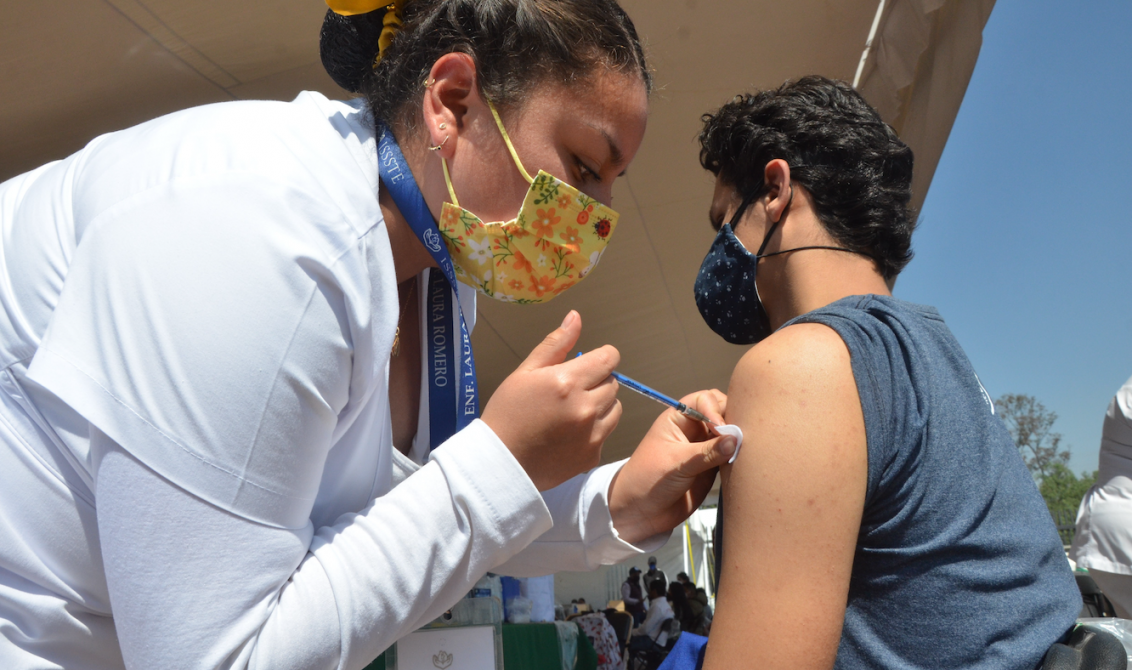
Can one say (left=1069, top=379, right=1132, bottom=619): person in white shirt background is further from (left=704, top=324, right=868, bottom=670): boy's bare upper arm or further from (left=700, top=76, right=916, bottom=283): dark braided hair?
(left=704, top=324, right=868, bottom=670): boy's bare upper arm

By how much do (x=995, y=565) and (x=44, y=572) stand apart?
121 cm

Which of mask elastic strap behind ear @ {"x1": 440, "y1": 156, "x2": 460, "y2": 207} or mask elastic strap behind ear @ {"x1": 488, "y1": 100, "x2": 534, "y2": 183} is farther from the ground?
mask elastic strap behind ear @ {"x1": 488, "y1": 100, "x2": 534, "y2": 183}

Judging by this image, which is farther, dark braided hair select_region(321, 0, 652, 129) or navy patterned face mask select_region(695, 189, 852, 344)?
A: navy patterned face mask select_region(695, 189, 852, 344)

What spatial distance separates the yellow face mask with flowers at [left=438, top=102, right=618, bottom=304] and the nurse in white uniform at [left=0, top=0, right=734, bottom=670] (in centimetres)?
7

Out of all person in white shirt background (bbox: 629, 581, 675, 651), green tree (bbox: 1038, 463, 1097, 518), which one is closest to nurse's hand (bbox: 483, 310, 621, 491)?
person in white shirt background (bbox: 629, 581, 675, 651)

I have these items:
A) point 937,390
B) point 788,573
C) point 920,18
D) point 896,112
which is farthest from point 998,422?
point 896,112

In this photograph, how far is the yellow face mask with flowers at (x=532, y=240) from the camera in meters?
1.22

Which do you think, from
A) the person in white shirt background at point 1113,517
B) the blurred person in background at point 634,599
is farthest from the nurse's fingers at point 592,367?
the blurred person in background at point 634,599

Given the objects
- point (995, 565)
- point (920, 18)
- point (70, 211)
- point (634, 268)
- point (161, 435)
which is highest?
point (920, 18)

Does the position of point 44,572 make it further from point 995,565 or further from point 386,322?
point 995,565

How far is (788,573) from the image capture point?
3.20 feet

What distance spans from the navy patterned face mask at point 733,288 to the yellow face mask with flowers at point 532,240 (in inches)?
17.1

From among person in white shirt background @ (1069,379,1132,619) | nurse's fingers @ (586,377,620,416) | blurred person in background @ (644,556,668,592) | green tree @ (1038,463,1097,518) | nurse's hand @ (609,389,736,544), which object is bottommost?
green tree @ (1038,463,1097,518)

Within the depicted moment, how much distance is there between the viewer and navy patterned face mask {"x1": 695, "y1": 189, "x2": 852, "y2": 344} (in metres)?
1.67
